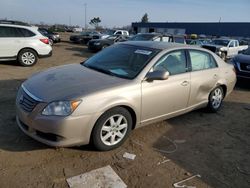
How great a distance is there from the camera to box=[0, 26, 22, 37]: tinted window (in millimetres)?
9887

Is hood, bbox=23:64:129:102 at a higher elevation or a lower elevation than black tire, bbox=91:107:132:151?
higher

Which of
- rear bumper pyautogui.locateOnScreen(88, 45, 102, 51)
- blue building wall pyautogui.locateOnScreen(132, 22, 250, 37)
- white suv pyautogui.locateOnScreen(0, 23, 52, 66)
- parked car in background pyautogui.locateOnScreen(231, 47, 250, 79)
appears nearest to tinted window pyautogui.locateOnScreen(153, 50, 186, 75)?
parked car in background pyautogui.locateOnScreen(231, 47, 250, 79)

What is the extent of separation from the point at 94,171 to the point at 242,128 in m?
3.28

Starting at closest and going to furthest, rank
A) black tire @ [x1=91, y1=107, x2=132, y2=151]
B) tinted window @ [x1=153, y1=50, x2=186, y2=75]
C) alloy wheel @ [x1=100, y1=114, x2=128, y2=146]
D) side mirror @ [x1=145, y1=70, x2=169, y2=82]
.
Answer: black tire @ [x1=91, y1=107, x2=132, y2=151], alloy wheel @ [x1=100, y1=114, x2=128, y2=146], side mirror @ [x1=145, y1=70, x2=169, y2=82], tinted window @ [x1=153, y1=50, x2=186, y2=75]

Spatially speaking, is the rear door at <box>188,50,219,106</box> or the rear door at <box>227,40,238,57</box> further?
the rear door at <box>227,40,238,57</box>

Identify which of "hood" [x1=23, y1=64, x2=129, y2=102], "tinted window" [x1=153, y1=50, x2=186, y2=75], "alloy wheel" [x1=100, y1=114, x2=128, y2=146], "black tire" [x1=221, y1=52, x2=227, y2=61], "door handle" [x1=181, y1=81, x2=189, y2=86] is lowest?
"alloy wheel" [x1=100, y1=114, x2=128, y2=146]

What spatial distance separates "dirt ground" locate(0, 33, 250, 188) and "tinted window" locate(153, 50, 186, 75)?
42.2 inches

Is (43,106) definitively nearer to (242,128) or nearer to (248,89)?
(242,128)

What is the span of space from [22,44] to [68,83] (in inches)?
290

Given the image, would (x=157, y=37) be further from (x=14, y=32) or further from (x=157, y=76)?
(x=157, y=76)

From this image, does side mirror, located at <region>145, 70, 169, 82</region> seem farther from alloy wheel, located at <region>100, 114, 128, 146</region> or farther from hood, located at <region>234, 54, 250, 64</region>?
hood, located at <region>234, 54, 250, 64</region>

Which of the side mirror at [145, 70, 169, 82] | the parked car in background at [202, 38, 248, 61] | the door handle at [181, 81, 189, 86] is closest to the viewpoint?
the side mirror at [145, 70, 169, 82]

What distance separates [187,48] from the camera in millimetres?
4996

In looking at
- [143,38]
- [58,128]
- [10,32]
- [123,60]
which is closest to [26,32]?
[10,32]
